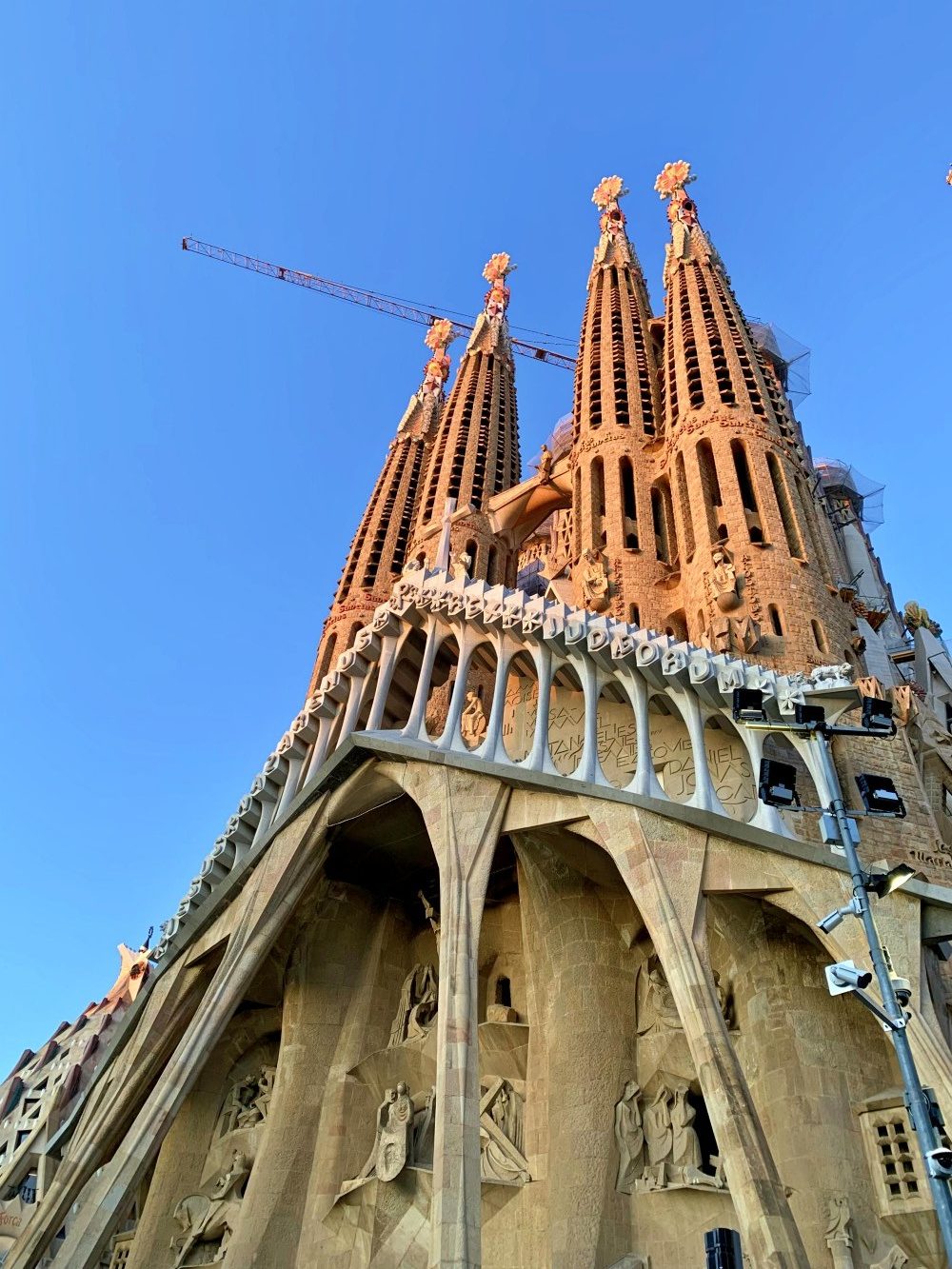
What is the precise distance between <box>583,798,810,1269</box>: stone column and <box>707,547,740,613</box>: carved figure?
553 centimetres

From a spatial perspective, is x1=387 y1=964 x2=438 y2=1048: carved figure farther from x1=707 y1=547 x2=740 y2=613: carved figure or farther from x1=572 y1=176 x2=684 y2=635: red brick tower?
x1=707 y1=547 x2=740 y2=613: carved figure

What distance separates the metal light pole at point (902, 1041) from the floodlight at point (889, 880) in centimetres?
10

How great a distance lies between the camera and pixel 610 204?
36.1 m

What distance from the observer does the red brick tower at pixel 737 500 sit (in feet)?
55.0

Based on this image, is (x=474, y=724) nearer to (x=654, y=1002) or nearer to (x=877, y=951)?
(x=654, y=1002)

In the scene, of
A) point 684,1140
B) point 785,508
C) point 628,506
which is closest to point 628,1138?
point 684,1140

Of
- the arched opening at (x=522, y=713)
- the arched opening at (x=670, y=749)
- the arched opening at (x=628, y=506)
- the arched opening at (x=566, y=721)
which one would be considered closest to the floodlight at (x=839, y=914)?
the arched opening at (x=670, y=749)

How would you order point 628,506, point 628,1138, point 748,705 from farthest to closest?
point 628,506
point 628,1138
point 748,705

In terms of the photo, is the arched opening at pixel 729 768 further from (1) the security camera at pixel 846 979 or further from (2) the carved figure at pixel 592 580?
(1) the security camera at pixel 846 979

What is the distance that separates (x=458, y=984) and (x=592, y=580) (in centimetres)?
988

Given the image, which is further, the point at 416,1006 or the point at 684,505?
the point at 684,505

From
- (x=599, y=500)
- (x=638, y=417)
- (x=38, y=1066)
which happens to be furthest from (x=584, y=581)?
(x=38, y=1066)

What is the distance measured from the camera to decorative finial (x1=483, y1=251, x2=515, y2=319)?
4012cm

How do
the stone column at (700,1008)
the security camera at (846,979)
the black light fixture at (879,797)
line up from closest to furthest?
the security camera at (846,979), the black light fixture at (879,797), the stone column at (700,1008)
